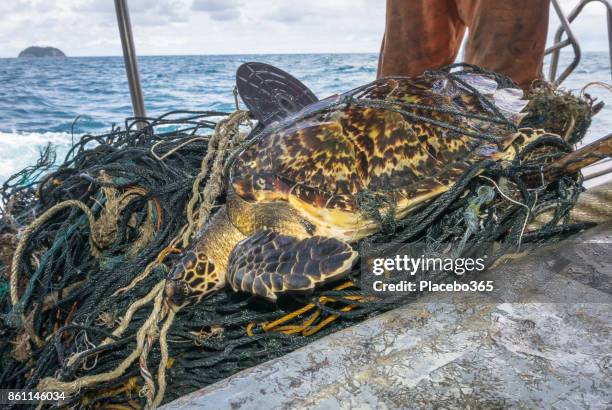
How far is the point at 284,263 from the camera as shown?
1564 mm

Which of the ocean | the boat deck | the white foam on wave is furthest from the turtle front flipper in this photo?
the white foam on wave

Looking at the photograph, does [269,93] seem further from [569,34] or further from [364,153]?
[569,34]

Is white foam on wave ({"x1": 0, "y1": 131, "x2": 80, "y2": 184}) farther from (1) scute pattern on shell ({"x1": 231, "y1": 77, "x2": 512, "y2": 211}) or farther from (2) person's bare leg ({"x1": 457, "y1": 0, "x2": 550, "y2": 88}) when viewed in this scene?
(2) person's bare leg ({"x1": 457, "y1": 0, "x2": 550, "y2": 88})

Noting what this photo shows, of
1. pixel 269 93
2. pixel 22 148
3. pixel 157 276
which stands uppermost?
pixel 269 93

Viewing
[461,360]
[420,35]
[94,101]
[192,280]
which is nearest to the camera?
[461,360]

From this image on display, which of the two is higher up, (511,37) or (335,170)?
(511,37)

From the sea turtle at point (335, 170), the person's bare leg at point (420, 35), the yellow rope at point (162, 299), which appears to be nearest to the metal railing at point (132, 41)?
the person's bare leg at point (420, 35)

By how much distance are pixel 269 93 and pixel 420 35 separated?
4.89ft

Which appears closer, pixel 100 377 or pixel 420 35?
pixel 100 377

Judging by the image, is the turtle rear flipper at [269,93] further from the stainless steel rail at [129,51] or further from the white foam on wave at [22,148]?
the white foam on wave at [22,148]

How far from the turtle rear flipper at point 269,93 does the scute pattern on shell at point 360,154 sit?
34 centimetres

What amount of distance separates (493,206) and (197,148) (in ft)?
5.16

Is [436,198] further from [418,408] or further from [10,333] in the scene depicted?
[10,333]

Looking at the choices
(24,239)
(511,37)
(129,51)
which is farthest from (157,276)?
(511,37)
